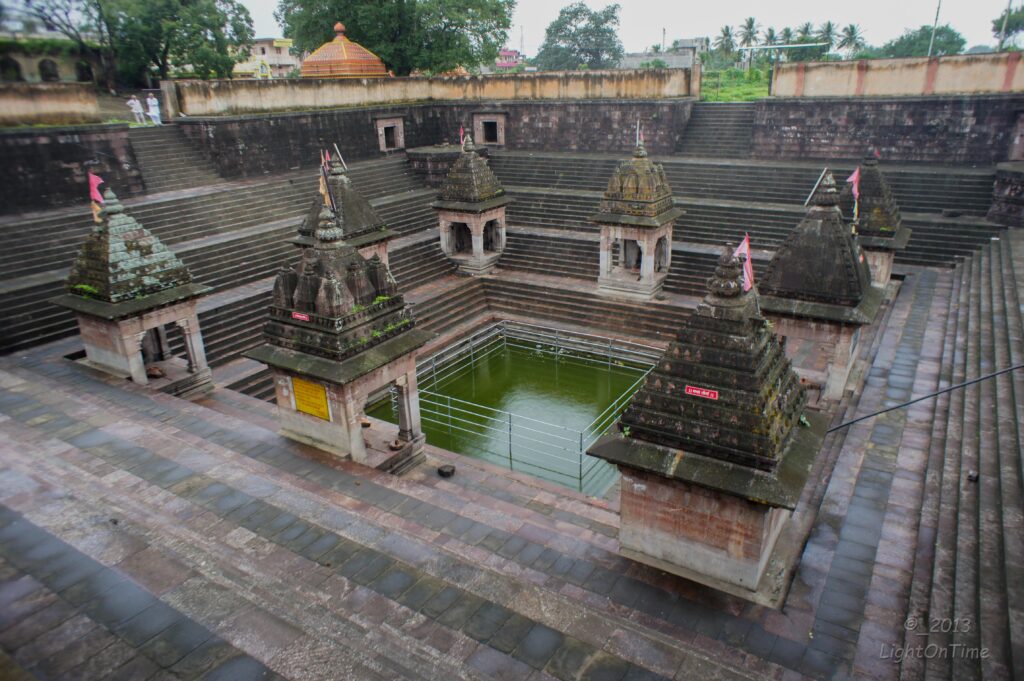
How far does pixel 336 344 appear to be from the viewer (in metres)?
8.61

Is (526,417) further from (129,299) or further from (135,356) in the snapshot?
(129,299)

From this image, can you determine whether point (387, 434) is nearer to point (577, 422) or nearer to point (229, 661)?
point (577, 422)

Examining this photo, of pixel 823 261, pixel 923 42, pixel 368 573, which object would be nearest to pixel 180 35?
pixel 823 261

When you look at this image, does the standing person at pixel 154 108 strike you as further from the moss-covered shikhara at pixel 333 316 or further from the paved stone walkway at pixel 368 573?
the moss-covered shikhara at pixel 333 316

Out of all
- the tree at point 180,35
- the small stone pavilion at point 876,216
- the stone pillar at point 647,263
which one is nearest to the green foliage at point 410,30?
the tree at point 180,35

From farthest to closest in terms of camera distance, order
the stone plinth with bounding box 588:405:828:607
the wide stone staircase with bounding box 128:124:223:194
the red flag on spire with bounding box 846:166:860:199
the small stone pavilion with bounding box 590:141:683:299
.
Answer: the wide stone staircase with bounding box 128:124:223:194 → the small stone pavilion with bounding box 590:141:683:299 → the red flag on spire with bounding box 846:166:860:199 → the stone plinth with bounding box 588:405:828:607

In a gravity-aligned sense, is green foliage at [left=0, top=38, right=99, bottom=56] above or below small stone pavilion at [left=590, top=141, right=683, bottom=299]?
above

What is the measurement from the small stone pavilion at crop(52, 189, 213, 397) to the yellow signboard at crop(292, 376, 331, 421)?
3575mm

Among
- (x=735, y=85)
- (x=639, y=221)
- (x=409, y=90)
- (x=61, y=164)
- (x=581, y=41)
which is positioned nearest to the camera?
(x=639, y=221)

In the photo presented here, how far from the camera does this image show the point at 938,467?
8.46 metres

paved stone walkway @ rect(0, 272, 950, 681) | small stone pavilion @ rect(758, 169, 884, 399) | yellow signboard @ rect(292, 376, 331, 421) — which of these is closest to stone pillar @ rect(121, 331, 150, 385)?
paved stone walkway @ rect(0, 272, 950, 681)

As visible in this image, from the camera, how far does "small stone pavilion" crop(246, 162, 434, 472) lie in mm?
8695

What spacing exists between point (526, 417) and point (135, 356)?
22.7ft

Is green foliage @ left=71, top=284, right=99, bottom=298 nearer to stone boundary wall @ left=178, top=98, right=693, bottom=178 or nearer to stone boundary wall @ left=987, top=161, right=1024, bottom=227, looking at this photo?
stone boundary wall @ left=178, top=98, right=693, bottom=178
